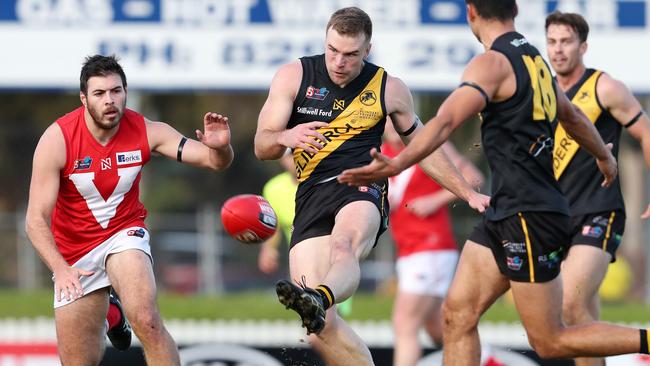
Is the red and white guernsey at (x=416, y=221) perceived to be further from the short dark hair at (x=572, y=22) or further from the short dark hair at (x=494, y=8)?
the short dark hair at (x=494, y=8)

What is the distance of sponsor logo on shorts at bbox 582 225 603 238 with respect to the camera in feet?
28.5

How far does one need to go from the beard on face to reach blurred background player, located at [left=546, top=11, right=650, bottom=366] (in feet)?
9.92

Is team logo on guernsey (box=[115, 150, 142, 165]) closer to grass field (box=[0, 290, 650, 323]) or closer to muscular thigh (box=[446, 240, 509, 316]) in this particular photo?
muscular thigh (box=[446, 240, 509, 316])

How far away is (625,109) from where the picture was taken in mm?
8672

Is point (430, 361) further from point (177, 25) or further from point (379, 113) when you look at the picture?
point (177, 25)

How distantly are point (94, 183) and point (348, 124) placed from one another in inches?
64.8

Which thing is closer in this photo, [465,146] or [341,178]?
[341,178]

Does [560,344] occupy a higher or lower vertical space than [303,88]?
A: lower

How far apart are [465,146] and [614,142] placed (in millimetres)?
20058

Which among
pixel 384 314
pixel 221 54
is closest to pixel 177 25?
pixel 221 54

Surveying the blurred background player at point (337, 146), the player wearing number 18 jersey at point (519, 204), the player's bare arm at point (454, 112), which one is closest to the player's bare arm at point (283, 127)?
the blurred background player at point (337, 146)

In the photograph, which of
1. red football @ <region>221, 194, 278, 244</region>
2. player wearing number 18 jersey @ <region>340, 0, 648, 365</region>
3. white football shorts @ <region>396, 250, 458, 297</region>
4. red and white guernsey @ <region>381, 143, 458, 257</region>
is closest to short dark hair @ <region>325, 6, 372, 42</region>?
player wearing number 18 jersey @ <region>340, 0, 648, 365</region>

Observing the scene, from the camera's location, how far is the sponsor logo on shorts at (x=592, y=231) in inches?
342

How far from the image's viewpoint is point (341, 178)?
6512 mm
